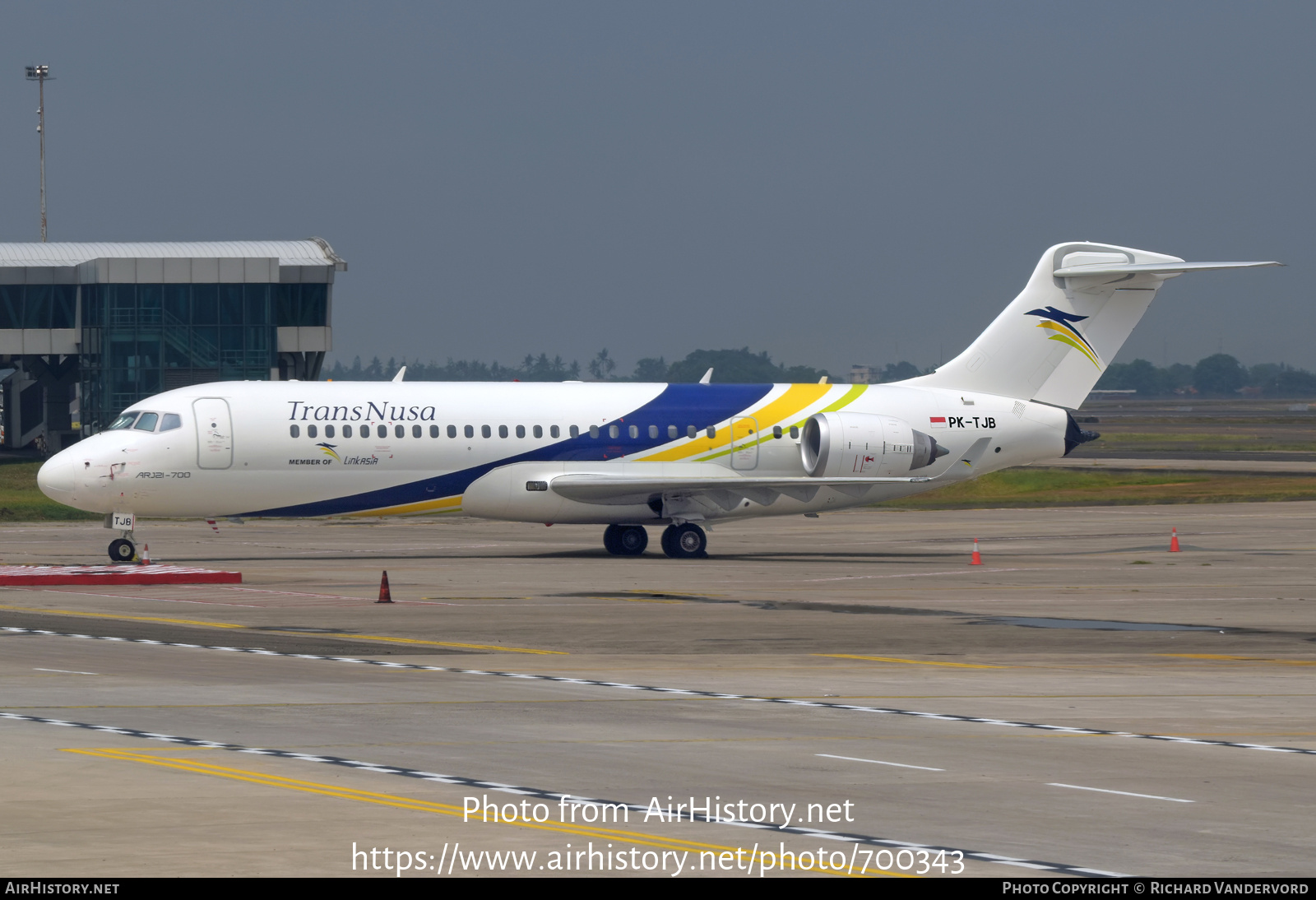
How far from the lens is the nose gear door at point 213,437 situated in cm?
3500

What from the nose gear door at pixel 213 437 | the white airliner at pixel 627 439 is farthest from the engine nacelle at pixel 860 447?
the nose gear door at pixel 213 437

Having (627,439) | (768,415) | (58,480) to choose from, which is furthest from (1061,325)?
(58,480)

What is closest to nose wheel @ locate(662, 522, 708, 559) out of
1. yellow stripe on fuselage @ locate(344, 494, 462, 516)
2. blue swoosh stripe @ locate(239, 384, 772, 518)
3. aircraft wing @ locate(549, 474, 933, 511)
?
aircraft wing @ locate(549, 474, 933, 511)

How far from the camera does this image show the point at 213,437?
115 feet

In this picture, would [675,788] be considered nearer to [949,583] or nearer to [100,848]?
[100,848]

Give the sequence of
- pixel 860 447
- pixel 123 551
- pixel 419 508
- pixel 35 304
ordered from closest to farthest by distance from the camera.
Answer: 1. pixel 123 551
2. pixel 419 508
3. pixel 860 447
4. pixel 35 304

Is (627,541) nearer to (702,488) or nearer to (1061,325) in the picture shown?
(702,488)

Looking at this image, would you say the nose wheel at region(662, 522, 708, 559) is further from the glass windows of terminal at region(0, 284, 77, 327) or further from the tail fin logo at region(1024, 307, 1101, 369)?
the glass windows of terminal at region(0, 284, 77, 327)

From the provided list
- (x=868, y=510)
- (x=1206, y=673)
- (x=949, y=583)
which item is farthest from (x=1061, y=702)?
(x=868, y=510)

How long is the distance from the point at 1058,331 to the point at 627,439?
11.0 m

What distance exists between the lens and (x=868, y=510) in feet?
191

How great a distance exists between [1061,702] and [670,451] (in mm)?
21231

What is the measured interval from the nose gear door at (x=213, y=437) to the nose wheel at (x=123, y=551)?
219cm
